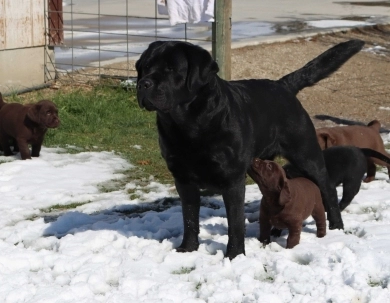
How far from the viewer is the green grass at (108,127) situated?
843cm

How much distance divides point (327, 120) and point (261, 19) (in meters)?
10.3

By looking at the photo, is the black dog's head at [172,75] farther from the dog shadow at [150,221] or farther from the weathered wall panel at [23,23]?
the weathered wall panel at [23,23]

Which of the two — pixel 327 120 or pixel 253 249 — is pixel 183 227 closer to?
pixel 253 249

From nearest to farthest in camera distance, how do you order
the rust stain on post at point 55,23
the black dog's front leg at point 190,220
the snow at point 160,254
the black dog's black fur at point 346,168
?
the snow at point 160,254 → the black dog's front leg at point 190,220 → the black dog's black fur at point 346,168 → the rust stain on post at point 55,23

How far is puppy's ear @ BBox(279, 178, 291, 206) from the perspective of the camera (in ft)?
16.7

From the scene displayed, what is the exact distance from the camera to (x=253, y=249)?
5387mm

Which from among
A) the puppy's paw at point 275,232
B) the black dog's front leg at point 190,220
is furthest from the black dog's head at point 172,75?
the puppy's paw at point 275,232

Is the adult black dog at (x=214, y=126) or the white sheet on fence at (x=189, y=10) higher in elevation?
the white sheet on fence at (x=189, y=10)

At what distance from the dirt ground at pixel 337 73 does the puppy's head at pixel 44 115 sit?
3.67 meters

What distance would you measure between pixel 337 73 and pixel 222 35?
3394 millimetres

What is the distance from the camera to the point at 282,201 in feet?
16.8

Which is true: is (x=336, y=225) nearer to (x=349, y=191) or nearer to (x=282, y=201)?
(x=349, y=191)

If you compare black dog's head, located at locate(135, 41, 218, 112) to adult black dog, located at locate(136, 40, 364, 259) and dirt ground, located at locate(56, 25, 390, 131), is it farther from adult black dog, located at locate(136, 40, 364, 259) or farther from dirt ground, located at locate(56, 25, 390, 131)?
dirt ground, located at locate(56, 25, 390, 131)

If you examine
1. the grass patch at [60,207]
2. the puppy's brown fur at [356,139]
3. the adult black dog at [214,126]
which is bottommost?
the grass patch at [60,207]
